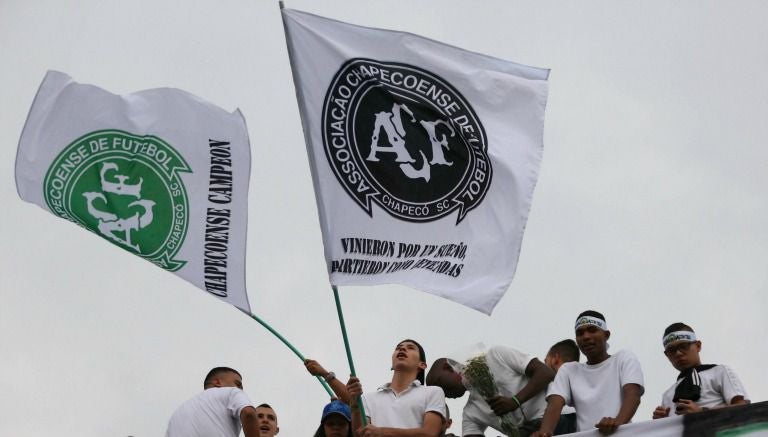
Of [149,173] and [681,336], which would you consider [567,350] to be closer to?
[681,336]

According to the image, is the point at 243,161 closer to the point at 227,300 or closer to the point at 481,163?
the point at 227,300

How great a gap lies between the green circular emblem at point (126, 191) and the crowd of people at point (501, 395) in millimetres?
1468

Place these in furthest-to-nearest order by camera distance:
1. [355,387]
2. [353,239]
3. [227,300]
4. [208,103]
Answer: [208,103], [227,300], [353,239], [355,387]

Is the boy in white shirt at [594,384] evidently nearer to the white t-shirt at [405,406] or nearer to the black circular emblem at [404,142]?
the white t-shirt at [405,406]

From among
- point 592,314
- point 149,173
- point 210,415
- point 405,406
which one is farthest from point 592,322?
point 149,173

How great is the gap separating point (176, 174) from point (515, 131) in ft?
10.2

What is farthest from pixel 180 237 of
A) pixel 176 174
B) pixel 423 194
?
pixel 423 194

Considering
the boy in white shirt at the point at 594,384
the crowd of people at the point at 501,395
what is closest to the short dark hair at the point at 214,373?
the crowd of people at the point at 501,395

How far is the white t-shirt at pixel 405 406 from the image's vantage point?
11438 mm

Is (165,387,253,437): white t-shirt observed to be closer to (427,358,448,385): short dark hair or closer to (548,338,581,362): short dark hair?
(427,358,448,385): short dark hair

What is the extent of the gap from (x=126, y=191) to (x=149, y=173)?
0.87 feet

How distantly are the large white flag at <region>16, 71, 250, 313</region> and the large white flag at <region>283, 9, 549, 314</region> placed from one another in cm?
146

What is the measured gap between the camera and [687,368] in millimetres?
11258

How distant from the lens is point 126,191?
41.9ft
